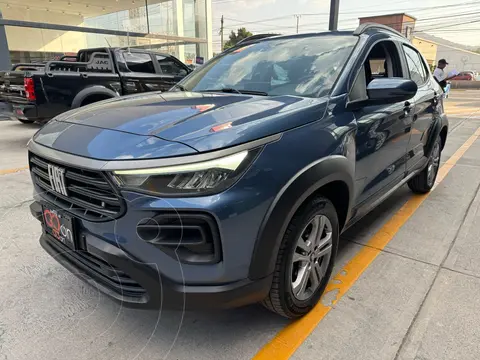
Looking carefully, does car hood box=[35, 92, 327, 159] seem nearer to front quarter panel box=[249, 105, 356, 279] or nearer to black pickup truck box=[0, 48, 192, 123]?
front quarter panel box=[249, 105, 356, 279]

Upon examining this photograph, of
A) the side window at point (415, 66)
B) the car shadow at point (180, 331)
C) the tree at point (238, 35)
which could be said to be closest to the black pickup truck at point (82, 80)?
the side window at point (415, 66)

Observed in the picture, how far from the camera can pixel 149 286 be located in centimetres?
177

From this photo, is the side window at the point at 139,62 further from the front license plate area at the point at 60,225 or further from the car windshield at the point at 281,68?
the front license plate area at the point at 60,225

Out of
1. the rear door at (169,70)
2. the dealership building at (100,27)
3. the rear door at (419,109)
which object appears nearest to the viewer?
the rear door at (419,109)

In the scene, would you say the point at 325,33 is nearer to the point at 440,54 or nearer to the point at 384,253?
the point at 384,253

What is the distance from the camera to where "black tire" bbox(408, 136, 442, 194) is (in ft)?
14.8

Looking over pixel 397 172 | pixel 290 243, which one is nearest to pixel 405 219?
pixel 397 172

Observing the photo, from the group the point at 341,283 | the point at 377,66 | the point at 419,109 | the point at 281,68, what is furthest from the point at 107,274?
the point at 419,109

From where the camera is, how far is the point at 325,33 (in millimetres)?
3133

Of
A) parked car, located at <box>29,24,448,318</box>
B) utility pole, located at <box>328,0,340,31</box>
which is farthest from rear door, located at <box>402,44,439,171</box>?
utility pole, located at <box>328,0,340,31</box>

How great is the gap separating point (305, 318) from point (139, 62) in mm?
7519

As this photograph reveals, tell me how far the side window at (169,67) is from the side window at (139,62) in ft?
0.86

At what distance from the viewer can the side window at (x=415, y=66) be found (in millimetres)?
3779

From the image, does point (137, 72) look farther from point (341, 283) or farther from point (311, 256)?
point (311, 256)
